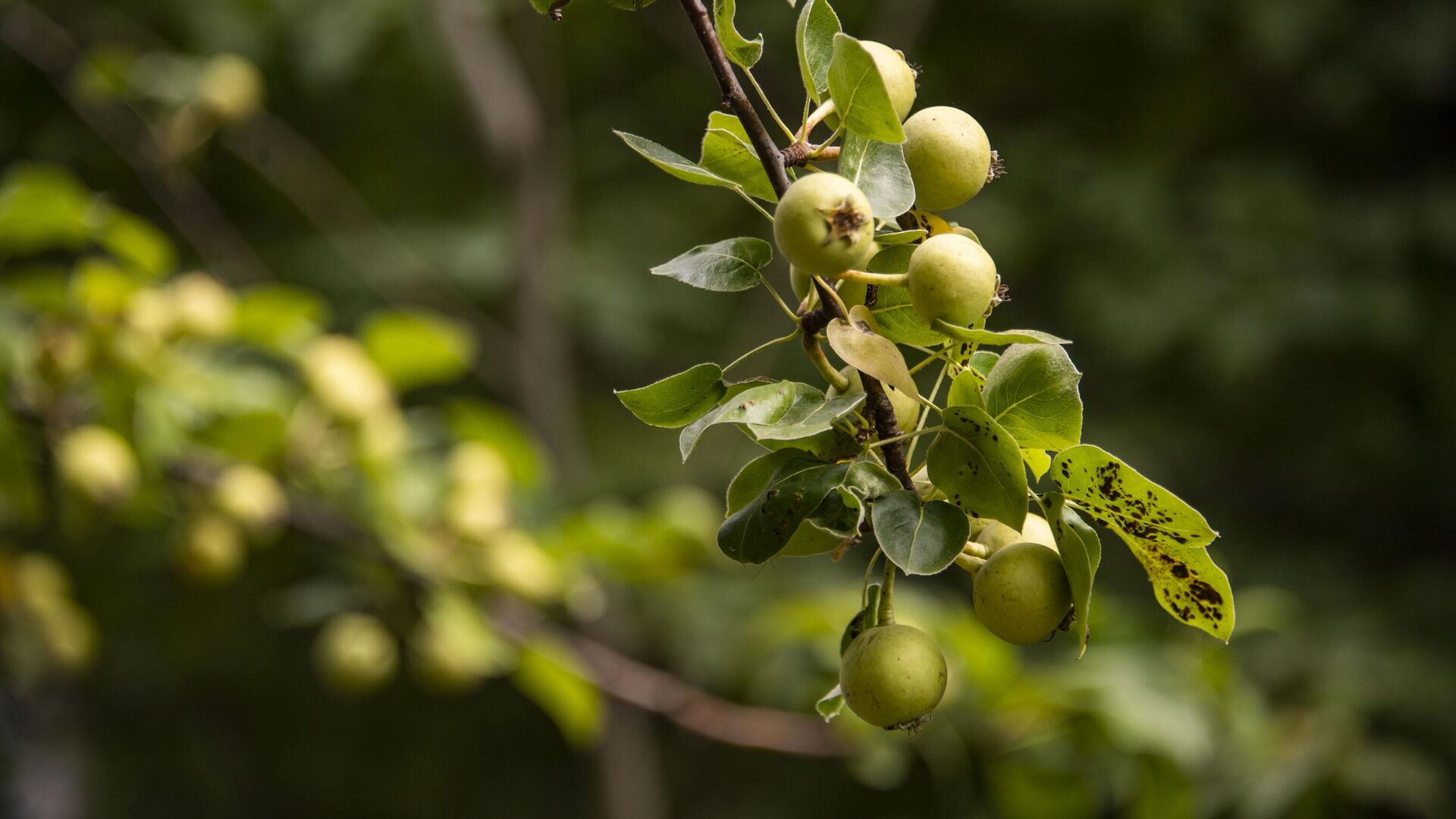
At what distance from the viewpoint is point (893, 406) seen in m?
0.31

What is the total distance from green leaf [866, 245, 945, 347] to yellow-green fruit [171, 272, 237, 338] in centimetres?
80

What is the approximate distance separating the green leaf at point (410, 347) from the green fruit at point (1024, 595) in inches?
32.7

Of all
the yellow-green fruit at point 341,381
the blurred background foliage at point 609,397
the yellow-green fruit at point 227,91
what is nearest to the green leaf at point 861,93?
the blurred background foliage at point 609,397

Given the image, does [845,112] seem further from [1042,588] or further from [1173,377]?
[1173,377]

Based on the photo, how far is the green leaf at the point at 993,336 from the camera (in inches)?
10.2

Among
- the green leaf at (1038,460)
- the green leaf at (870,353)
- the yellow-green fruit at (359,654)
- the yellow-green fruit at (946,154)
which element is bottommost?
the yellow-green fruit at (359,654)

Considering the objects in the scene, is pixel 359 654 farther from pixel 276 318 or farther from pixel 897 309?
pixel 897 309

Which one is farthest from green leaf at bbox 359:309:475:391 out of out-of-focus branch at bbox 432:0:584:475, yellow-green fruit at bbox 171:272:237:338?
out-of-focus branch at bbox 432:0:584:475

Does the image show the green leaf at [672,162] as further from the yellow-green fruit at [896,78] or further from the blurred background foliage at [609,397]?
the blurred background foliage at [609,397]

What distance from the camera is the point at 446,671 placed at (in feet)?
3.34

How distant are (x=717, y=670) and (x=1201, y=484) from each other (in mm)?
1177

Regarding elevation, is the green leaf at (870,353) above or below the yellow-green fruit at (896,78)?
below

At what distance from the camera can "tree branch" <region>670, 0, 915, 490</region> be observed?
0.26 meters

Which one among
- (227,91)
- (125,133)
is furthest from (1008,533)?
(125,133)
